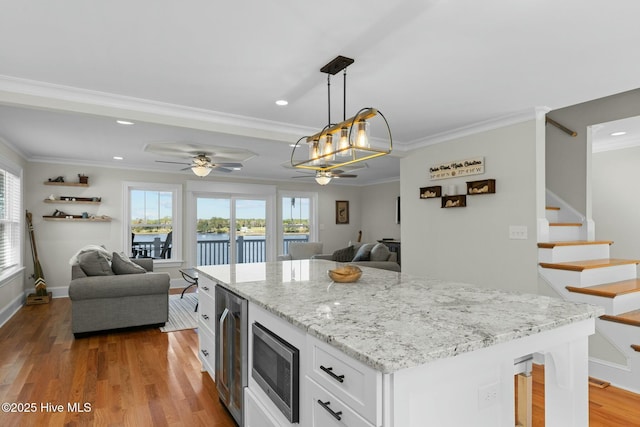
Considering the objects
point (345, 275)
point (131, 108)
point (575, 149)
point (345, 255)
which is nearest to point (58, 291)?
point (131, 108)

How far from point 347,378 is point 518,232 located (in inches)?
120

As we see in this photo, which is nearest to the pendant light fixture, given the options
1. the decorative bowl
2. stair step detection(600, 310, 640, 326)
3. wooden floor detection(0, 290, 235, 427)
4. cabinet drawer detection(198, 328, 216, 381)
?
the decorative bowl

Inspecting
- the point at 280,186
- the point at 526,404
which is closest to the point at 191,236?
the point at 280,186

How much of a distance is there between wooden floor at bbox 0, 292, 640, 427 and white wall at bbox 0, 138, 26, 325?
618 mm

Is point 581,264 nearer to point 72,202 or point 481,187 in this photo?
point 481,187

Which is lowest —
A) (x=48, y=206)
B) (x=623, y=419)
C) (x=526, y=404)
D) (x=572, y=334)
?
(x=623, y=419)

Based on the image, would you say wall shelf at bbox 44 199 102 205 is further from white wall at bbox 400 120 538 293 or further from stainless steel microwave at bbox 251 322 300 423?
stainless steel microwave at bbox 251 322 300 423

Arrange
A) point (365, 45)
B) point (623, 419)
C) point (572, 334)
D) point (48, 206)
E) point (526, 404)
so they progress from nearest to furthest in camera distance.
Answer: point (572, 334)
point (526, 404)
point (365, 45)
point (623, 419)
point (48, 206)

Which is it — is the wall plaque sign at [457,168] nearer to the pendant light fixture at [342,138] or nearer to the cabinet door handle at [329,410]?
the pendant light fixture at [342,138]

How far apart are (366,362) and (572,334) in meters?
1.07

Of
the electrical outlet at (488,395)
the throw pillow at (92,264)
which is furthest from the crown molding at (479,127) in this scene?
the throw pillow at (92,264)

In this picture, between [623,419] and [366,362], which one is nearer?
[366,362]

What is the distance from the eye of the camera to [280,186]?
8438 millimetres

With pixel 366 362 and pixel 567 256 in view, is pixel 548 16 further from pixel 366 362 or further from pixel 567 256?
pixel 567 256
